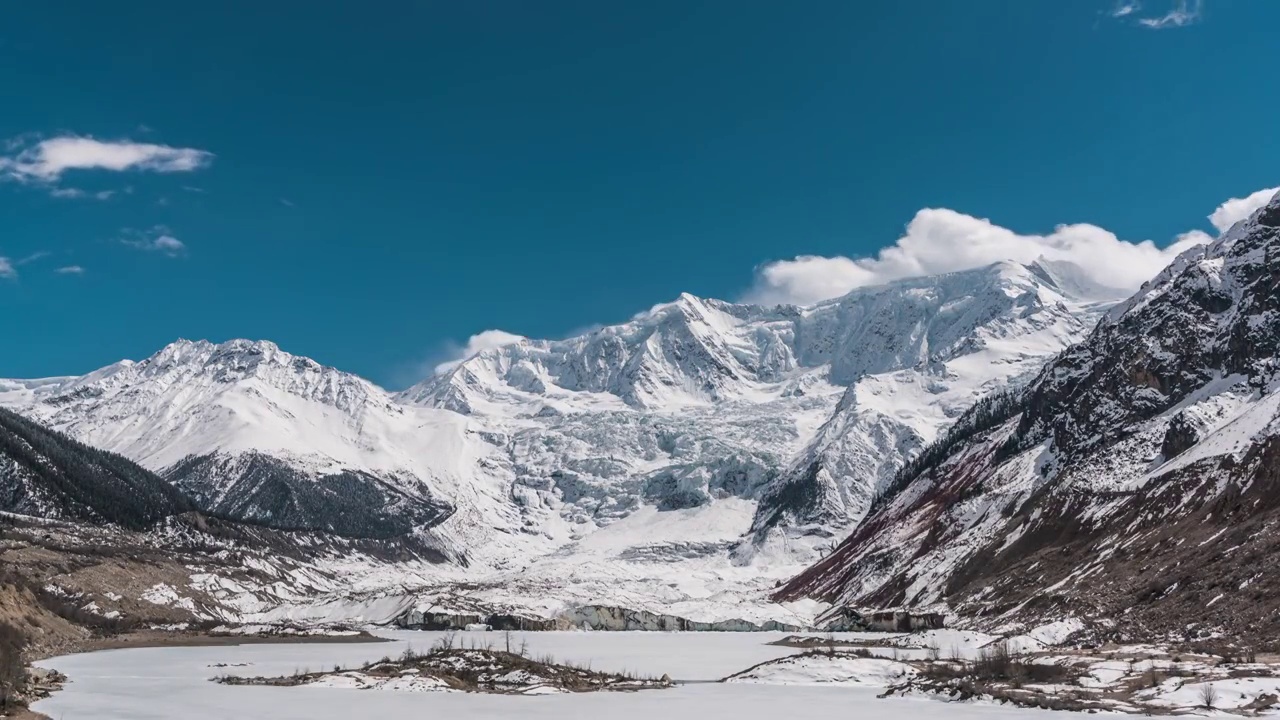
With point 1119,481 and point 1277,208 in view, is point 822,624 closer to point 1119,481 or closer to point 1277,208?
point 1119,481

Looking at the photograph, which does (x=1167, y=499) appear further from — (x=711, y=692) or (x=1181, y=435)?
(x=711, y=692)

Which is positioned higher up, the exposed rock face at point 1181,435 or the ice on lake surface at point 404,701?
the exposed rock face at point 1181,435

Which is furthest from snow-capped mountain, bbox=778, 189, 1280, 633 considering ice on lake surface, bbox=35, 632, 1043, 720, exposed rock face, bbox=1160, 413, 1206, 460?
ice on lake surface, bbox=35, 632, 1043, 720

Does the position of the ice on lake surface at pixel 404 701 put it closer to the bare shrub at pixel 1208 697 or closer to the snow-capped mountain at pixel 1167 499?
the bare shrub at pixel 1208 697

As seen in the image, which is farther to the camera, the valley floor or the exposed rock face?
the exposed rock face

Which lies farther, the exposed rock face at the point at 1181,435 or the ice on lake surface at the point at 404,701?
the exposed rock face at the point at 1181,435

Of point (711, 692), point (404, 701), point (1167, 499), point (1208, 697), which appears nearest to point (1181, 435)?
point (1167, 499)

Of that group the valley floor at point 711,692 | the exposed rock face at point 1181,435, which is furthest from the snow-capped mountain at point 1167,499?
the valley floor at point 711,692

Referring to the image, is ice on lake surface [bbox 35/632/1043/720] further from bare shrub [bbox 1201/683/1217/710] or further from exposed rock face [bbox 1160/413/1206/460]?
exposed rock face [bbox 1160/413/1206/460]

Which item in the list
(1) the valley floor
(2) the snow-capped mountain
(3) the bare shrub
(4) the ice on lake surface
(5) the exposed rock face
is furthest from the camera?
(5) the exposed rock face
